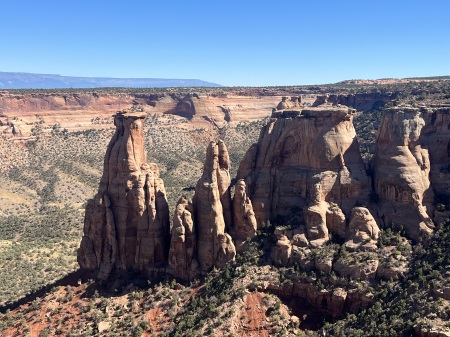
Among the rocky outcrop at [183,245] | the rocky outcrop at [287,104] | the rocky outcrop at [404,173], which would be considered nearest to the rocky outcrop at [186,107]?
the rocky outcrop at [287,104]

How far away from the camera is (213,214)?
4788cm

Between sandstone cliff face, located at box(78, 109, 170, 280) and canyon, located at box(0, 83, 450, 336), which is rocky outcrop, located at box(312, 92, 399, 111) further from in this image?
sandstone cliff face, located at box(78, 109, 170, 280)

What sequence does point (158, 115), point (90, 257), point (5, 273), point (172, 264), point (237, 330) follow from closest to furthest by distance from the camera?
1. point (237, 330)
2. point (172, 264)
3. point (90, 257)
4. point (5, 273)
5. point (158, 115)

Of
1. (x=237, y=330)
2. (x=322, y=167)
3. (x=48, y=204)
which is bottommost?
(x=48, y=204)

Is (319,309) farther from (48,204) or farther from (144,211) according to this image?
(48,204)

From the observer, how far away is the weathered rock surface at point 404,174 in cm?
4591

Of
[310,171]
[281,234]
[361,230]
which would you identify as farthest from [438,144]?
[281,234]

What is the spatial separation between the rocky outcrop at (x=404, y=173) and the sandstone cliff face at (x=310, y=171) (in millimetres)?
2208

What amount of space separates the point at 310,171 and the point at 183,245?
49.8 feet

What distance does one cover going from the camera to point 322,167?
1913 inches

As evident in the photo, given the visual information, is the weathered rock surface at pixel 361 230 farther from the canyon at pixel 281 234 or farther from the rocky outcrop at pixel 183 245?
the rocky outcrop at pixel 183 245

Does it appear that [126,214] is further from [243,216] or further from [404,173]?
[404,173]

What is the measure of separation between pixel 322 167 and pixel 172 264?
18506 millimetres

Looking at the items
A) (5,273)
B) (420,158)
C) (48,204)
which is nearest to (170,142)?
(48,204)
